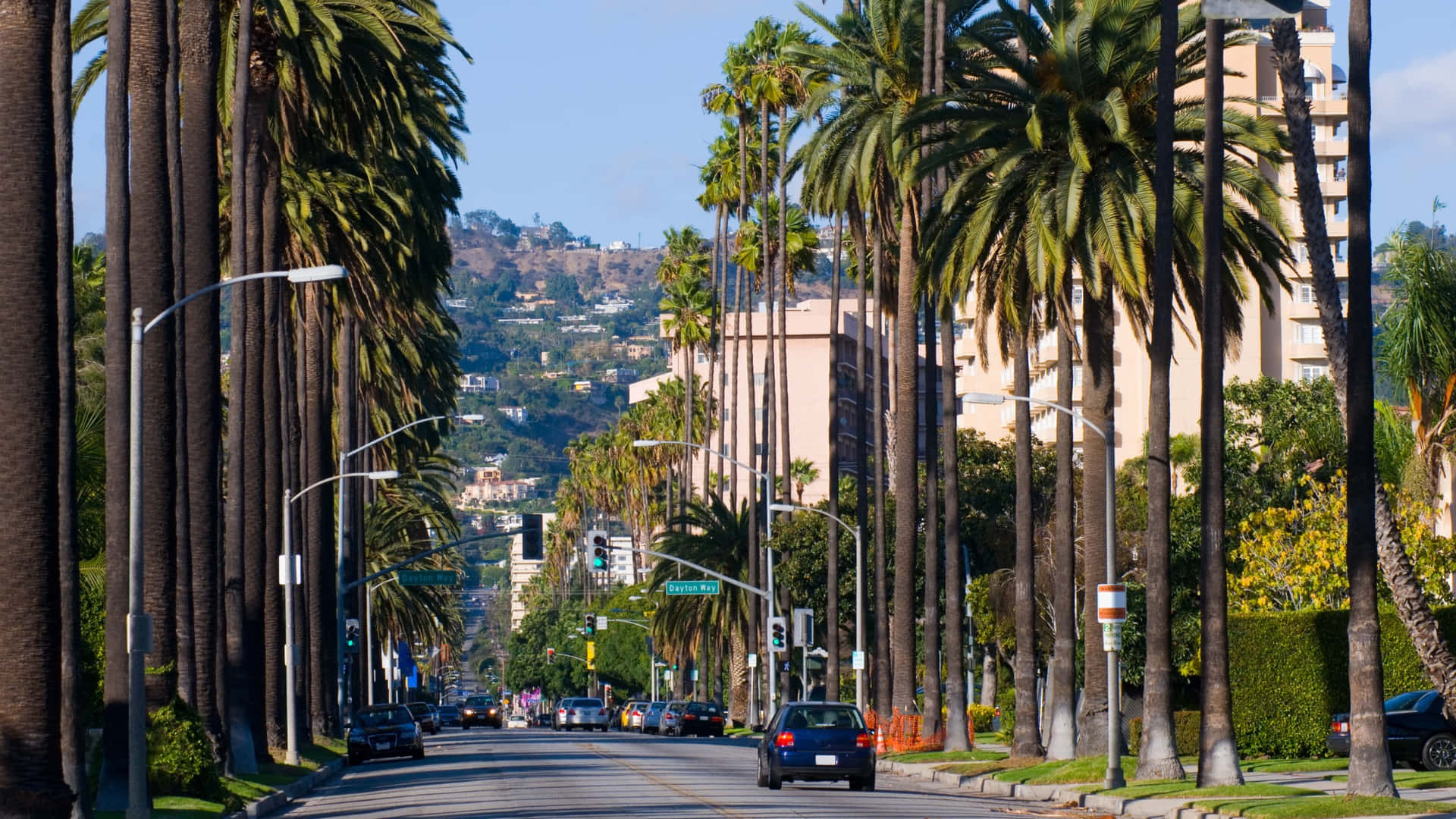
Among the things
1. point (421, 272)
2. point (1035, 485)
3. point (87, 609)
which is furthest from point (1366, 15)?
point (1035, 485)

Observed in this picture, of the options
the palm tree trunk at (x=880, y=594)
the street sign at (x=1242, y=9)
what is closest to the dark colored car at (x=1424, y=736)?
the street sign at (x=1242, y=9)

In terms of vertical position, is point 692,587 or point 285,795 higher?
point 692,587

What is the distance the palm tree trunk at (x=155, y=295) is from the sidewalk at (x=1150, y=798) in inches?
530

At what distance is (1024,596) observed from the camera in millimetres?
41094

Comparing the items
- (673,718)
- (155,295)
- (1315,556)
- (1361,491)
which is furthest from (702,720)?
(1361,491)

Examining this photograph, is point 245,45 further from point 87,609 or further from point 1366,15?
point 1366,15

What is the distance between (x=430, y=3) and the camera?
45.3 m

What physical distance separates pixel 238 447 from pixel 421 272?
1680 centimetres

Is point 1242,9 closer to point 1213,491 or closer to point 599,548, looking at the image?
point 1213,491

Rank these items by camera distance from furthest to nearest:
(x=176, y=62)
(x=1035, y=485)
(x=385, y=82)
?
(x=1035, y=485) < (x=385, y=82) < (x=176, y=62)

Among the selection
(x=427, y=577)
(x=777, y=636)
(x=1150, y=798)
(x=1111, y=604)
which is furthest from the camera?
(x=427, y=577)

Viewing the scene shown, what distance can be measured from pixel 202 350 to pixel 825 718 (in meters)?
12.4

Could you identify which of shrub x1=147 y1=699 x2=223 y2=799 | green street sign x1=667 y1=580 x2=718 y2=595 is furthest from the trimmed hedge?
green street sign x1=667 y1=580 x2=718 y2=595

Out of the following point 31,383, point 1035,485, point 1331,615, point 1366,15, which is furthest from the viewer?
point 1035,485
